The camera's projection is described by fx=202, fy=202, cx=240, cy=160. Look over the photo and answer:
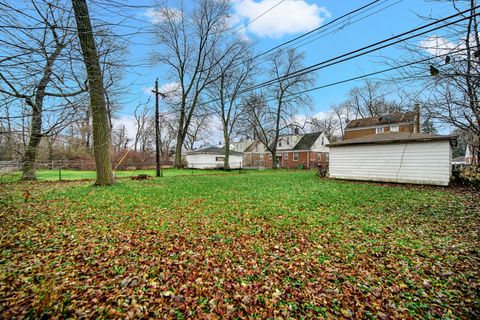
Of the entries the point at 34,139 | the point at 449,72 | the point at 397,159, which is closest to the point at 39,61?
the point at 34,139

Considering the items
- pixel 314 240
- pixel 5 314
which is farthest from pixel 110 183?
pixel 314 240

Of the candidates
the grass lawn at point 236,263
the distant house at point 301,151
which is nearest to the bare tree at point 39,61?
the grass lawn at point 236,263

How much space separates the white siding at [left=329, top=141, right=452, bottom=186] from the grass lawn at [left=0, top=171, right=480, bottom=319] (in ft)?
16.4

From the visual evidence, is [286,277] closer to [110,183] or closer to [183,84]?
[110,183]

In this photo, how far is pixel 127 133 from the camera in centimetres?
3231

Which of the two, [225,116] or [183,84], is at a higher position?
[183,84]

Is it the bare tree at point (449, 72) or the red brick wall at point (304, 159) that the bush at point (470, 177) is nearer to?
the bare tree at point (449, 72)

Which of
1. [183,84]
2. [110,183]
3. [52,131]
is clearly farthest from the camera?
[183,84]

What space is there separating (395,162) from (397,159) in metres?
0.18

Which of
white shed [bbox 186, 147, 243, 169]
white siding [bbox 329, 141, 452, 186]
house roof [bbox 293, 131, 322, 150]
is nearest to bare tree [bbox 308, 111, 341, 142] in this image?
house roof [bbox 293, 131, 322, 150]

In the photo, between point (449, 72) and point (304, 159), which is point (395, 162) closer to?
point (449, 72)

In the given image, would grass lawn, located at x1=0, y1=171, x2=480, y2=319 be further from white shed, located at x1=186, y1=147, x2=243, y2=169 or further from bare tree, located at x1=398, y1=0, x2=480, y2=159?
white shed, located at x1=186, y1=147, x2=243, y2=169

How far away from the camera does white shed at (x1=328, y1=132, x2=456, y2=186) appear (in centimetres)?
941

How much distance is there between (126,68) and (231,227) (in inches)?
136
